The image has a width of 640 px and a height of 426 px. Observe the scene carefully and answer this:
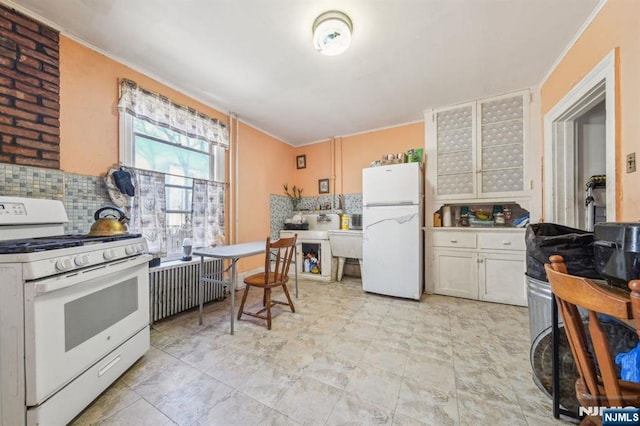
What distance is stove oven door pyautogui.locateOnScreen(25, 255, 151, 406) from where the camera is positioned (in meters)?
0.98

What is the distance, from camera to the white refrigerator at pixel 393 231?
2752 millimetres

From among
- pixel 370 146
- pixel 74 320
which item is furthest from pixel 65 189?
pixel 370 146

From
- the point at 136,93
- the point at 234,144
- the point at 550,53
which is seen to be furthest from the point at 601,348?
the point at 234,144

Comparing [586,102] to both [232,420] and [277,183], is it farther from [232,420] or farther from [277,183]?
[277,183]

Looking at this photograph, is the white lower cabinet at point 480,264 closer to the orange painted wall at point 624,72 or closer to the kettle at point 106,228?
the orange painted wall at point 624,72

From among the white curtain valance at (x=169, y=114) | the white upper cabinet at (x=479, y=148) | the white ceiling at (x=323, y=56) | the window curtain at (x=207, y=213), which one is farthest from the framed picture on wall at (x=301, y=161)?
the white upper cabinet at (x=479, y=148)

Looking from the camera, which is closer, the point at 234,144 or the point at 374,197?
the point at 374,197

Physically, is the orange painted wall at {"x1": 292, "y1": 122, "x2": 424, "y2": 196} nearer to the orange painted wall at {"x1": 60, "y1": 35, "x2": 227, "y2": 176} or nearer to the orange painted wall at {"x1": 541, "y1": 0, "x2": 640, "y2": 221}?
the orange painted wall at {"x1": 541, "y1": 0, "x2": 640, "y2": 221}

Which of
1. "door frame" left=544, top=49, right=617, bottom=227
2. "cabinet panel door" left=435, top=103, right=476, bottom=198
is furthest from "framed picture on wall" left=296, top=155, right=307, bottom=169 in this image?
"door frame" left=544, top=49, right=617, bottom=227

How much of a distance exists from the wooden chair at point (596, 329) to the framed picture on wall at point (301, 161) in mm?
3951

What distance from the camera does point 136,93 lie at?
2.14 m

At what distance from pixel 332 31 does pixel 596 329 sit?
2060mm

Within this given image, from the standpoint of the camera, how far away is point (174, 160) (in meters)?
2.58

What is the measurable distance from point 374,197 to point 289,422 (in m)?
2.41
